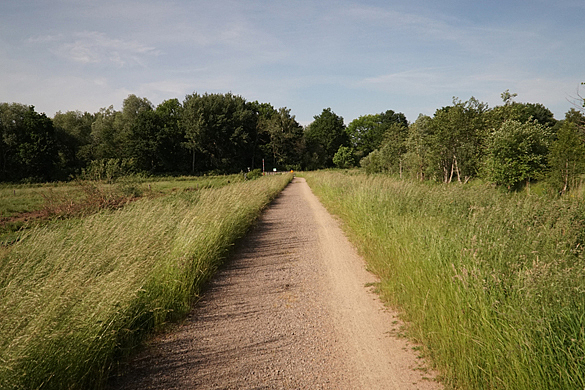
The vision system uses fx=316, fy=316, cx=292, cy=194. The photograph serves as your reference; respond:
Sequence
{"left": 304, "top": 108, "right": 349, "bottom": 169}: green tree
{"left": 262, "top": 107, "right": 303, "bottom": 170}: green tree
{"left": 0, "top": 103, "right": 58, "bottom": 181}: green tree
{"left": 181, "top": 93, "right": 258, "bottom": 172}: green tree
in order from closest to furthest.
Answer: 1. {"left": 0, "top": 103, "right": 58, "bottom": 181}: green tree
2. {"left": 181, "top": 93, "right": 258, "bottom": 172}: green tree
3. {"left": 262, "top": 107, "right": 303, "bottom": 170}: green tree
4. {"left": 304, "top": 108, "right": 349, "bottom": 169}: green tree

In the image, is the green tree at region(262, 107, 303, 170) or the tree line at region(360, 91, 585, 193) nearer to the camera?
the tree line at region(360, 91, 585, 193)

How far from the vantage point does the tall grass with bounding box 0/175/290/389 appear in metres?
2.63

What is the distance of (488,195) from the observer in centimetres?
877

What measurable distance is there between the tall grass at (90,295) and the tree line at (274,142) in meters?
6.34

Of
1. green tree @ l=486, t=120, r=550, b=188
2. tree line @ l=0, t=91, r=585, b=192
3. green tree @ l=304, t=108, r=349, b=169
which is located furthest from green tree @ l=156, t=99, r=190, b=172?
green tree @ l=486, t=120, r=550, b=188

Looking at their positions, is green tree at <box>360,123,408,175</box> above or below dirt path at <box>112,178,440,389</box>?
above

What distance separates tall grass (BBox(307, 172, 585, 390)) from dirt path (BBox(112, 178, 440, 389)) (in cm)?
42

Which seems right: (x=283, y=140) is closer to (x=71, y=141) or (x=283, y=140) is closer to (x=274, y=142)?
(x=274, y=142)

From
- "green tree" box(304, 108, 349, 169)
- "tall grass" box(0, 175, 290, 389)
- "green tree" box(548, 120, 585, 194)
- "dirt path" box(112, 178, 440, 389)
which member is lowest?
"dirt path" box(112, 178, 440, 389)

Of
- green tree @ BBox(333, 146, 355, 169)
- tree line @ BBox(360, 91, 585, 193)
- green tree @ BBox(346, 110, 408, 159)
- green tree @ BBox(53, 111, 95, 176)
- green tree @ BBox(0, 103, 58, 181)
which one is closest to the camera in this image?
tree line @ BBox(360, 91, 585, 193)

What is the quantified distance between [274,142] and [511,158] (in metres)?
53.7

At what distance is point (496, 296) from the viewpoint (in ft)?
11.1

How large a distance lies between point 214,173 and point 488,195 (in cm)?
5390

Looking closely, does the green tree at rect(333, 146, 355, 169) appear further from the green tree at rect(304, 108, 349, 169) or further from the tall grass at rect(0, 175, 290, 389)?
the tall grass at rect(0, 175, 290, 389)
